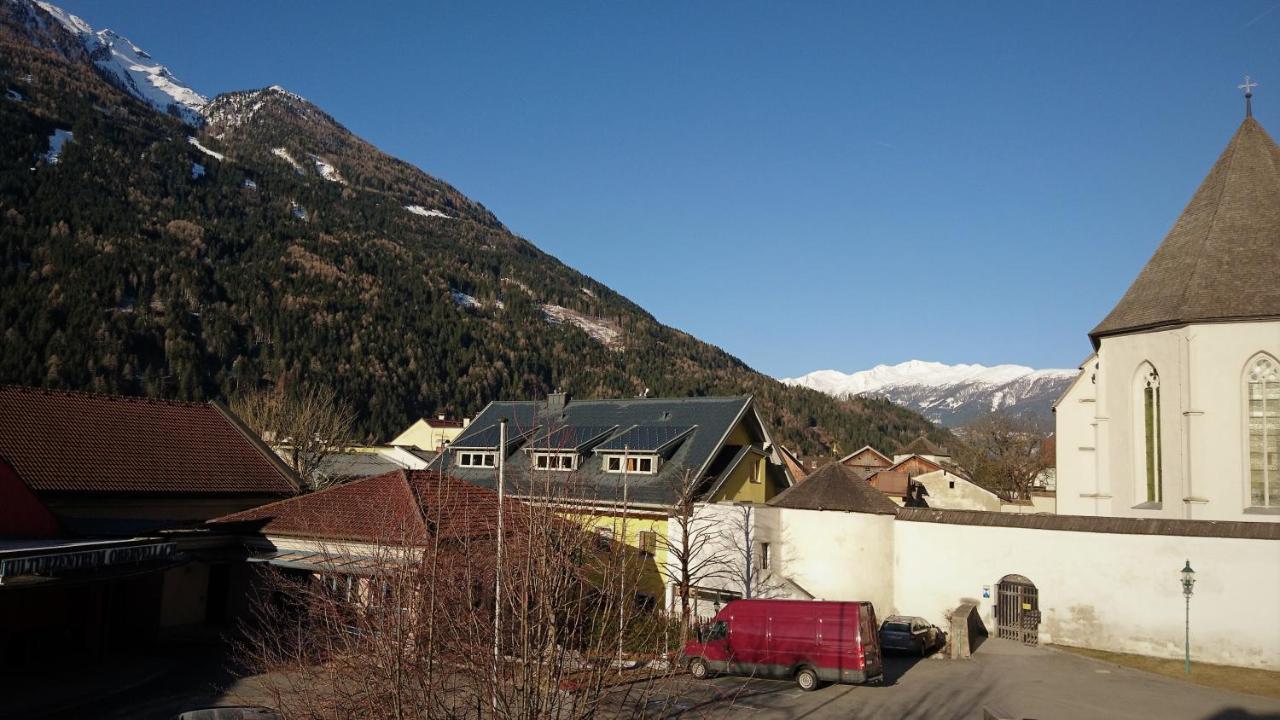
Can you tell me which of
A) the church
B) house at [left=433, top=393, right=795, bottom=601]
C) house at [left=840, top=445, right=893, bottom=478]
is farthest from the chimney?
house at [left=840, top=445, right=893, bottom=478]

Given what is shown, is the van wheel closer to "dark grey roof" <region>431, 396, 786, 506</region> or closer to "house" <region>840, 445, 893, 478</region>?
"dark grey roof" <region>431, 396, 786, 506</region>

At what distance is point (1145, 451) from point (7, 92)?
582 ft

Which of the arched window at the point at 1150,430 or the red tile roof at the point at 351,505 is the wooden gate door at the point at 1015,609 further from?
the red tile roof at the point at 351,505

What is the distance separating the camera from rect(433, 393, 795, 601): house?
31734mm

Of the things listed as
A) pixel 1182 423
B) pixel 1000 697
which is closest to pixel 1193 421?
pixel 1182 423

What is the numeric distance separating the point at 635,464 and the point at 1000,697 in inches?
677

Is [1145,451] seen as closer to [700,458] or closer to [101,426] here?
[700,458]

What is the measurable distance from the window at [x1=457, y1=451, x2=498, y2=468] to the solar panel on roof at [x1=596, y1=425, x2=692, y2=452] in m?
6.25

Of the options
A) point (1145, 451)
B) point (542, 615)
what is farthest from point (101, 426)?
point (1145, 451)

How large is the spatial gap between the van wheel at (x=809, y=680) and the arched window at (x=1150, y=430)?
17.0 m

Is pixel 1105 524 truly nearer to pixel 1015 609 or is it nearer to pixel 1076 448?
pixel 1015 609

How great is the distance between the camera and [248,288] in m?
122

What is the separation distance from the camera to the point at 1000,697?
65.3 feet

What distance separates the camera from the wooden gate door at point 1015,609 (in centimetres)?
2759
